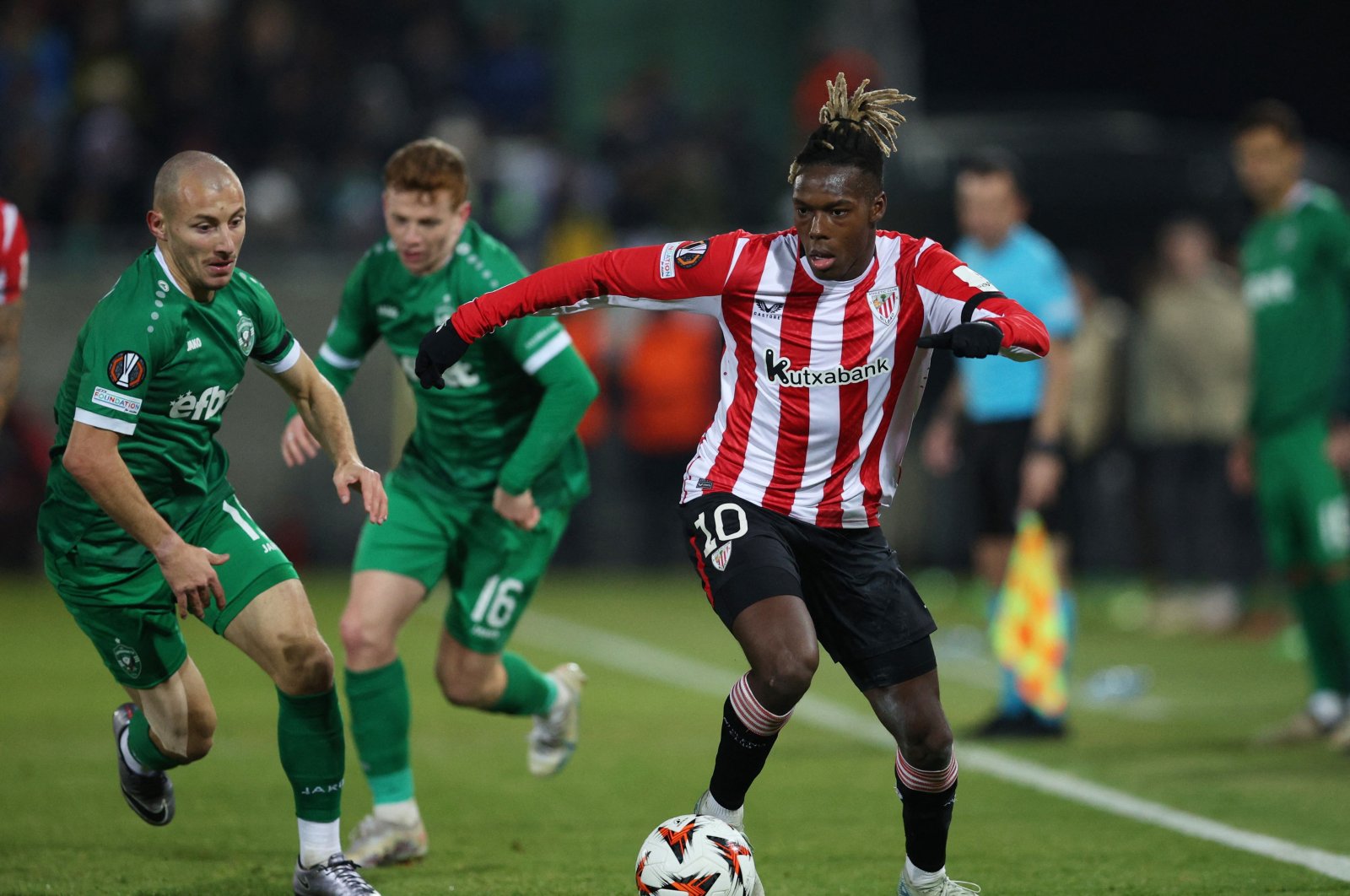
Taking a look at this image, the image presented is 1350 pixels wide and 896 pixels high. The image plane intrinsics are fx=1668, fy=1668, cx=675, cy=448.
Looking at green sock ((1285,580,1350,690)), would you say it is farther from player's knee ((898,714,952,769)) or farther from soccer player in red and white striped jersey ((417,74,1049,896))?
player's knee ((898,714,952,769))

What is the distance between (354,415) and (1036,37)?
891cm

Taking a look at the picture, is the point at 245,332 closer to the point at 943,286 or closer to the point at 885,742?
the point at 943,286

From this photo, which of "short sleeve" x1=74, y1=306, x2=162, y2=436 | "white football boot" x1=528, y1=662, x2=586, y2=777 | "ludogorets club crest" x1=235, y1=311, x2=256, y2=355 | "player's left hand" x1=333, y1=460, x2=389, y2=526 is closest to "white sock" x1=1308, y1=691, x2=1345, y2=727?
"white football boot" x1=528, y1=662, x2=586, y2=777

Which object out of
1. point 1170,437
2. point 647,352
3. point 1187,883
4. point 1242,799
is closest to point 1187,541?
point 1170,437

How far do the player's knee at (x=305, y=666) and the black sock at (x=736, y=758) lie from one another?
3.66 ft

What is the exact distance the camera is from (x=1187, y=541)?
13.0 metres

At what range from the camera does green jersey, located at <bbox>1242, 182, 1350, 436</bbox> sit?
775 cm

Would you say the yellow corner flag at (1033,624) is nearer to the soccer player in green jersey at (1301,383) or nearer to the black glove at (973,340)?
the soccer player in green jersey at (1301,383)

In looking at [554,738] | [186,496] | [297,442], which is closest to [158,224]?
[186,496]

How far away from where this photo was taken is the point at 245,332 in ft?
15.6

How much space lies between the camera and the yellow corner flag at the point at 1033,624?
25.5 feet

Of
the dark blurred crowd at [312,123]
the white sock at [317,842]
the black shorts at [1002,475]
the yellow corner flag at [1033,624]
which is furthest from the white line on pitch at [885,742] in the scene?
the dark blurred crowd at [312,123]

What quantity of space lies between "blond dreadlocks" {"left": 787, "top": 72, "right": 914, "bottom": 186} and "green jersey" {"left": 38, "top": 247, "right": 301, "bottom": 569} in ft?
5.36

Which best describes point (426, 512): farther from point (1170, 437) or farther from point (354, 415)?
point (354, 415)
